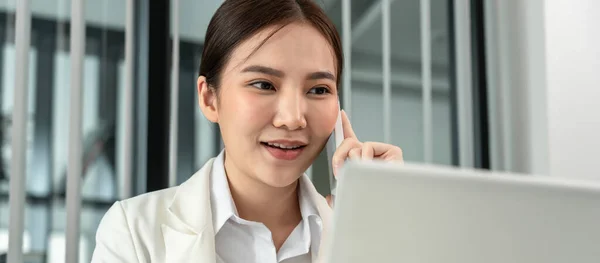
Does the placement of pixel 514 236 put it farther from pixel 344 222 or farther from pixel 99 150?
pixel 99 150

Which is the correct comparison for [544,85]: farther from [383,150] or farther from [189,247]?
[189,247]

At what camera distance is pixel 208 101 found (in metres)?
1.37

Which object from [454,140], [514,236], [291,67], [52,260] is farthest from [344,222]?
[454,140]

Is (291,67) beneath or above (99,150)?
above

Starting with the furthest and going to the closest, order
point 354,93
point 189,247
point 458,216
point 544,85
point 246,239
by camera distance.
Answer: point 544,85 < point 354,93 < point 246,239 < point 189,247 < point 458,216

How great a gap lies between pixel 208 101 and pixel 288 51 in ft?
0.84

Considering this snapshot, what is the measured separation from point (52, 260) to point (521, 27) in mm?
1799

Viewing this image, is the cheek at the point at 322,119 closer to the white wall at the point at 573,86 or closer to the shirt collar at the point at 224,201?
the shirt collar at the point at 224,201

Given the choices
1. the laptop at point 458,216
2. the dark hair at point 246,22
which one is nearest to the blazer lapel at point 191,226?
the dark hair at point 246,22

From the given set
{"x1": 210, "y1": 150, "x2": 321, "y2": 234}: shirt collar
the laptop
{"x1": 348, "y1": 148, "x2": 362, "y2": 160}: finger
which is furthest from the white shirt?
the laptop

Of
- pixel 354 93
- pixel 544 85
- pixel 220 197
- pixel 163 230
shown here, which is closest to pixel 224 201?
pixel 220 197

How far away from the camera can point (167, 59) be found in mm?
1684

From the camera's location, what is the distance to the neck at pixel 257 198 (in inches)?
52.5

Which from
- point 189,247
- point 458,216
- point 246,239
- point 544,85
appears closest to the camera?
point 458,216
